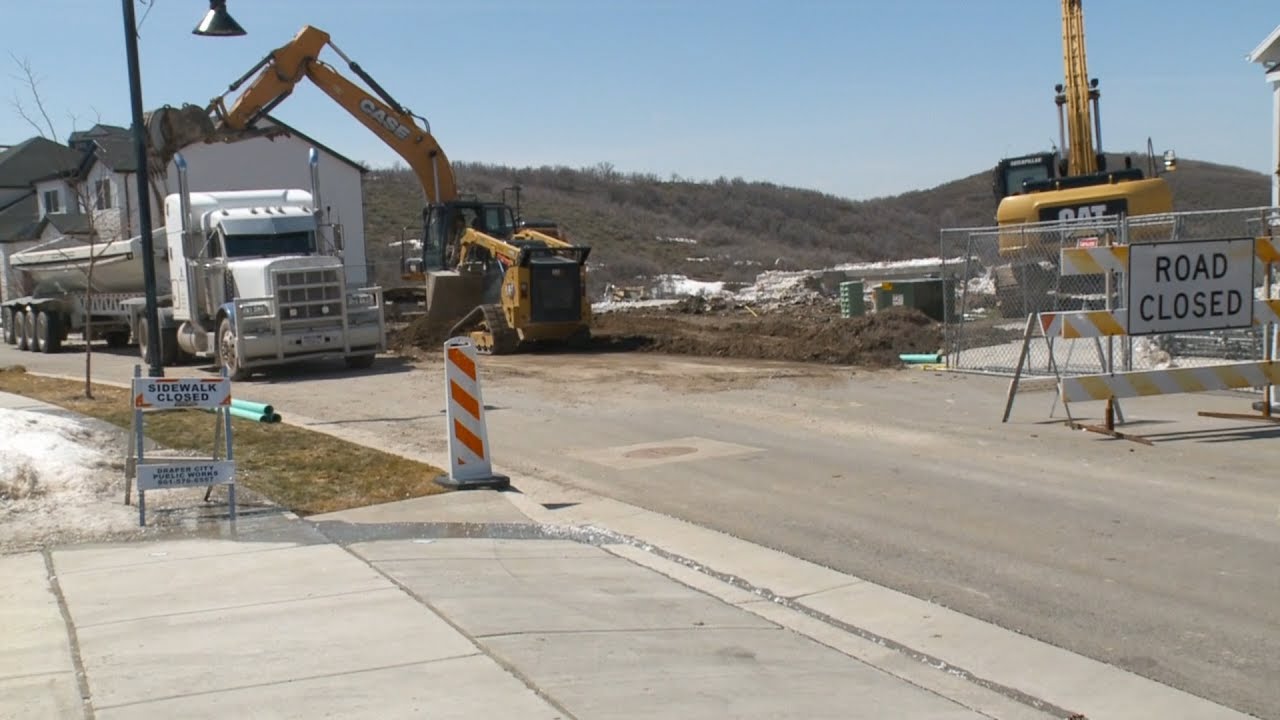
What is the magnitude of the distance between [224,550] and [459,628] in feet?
8.52

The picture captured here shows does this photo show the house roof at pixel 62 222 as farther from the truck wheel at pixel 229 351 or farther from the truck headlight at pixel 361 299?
the truck headlight at pixel 361 299

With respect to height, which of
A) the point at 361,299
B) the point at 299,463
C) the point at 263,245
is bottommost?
the point at 299,463

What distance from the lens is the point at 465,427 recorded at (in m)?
10.2

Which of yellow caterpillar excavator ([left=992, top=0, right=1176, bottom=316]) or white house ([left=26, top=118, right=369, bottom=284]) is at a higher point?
white house ([left=26, top=118, right=369, bottom=284])

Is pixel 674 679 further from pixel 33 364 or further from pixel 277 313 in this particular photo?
pixel 33 364

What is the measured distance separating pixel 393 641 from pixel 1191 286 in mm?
9583

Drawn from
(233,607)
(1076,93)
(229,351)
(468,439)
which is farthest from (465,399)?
(1076,93)

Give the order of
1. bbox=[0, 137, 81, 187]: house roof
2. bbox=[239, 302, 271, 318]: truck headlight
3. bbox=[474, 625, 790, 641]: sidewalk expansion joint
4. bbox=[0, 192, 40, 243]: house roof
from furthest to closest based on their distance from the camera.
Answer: bbox=[0, 137, 81, 187]: house roof
bbox=[0, 192, 40, 243]: house roof
bbox=[239, 302, 271, 318]: truck headlight
bbox=[474, 625, 790, 641]: sidewalk expansion joint

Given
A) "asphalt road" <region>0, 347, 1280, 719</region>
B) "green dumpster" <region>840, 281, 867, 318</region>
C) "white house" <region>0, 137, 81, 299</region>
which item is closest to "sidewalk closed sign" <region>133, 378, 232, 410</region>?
"asphalt road" <region>0, 347, 1280, 719</region>

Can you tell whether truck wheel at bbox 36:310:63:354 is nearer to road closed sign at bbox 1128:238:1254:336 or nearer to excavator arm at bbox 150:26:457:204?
excavator arm at bbox 150:26:457:204

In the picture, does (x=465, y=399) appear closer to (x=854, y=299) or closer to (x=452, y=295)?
(x=452, y=295)

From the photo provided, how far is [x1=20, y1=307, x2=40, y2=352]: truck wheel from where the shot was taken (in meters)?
32.6

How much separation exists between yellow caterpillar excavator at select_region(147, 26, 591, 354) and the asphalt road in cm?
555

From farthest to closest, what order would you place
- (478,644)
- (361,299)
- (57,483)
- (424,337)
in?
(424,337), (361,299), (57,483), (478,644)
